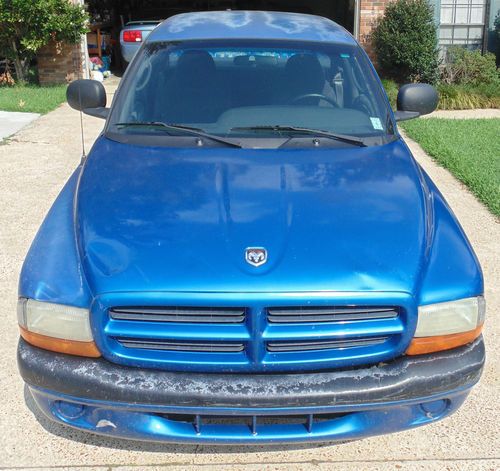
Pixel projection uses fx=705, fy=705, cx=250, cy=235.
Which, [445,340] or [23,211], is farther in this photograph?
[23,211]

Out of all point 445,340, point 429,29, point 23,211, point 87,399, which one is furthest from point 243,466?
point 429,29

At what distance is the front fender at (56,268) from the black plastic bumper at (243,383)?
0.23 meters

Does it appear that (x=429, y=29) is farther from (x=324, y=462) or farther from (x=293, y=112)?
(x=324, y=462)

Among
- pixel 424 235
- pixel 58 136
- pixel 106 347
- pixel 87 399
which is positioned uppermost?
pixel 424 235

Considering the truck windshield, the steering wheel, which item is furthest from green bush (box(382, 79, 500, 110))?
the steering wheel

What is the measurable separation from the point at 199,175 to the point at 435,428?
5.19 feet

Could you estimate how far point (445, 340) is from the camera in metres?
2.67

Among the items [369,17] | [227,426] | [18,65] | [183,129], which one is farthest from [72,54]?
[227,426]

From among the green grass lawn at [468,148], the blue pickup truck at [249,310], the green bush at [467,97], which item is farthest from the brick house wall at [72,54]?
the blue pickup truck at [249,310]

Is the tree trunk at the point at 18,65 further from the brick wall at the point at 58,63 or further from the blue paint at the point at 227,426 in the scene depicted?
the blue paint at the point at 227,426

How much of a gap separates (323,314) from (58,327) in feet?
3.19

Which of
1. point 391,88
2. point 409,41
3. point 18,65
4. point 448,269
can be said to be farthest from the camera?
point 18,65

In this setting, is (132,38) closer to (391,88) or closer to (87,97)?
(391,88)

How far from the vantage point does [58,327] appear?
2.60 meters
